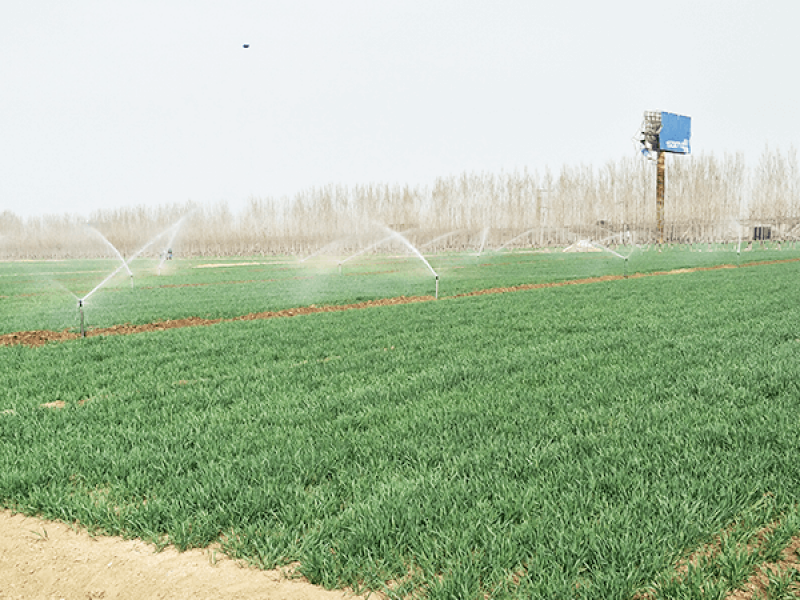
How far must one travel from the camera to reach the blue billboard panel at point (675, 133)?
201ft

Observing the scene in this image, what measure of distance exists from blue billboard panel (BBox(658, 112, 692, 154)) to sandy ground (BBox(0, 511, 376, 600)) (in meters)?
67.2

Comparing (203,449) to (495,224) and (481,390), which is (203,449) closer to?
(481,390)

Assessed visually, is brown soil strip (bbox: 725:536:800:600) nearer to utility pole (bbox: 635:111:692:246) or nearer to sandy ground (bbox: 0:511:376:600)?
sandy ground (bbox: 0:511:376:600)

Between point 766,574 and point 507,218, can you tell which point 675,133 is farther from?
point 766,574

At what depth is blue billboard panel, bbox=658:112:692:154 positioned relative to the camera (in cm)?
6122

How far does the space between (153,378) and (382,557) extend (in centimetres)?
495

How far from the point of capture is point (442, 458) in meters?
4.01

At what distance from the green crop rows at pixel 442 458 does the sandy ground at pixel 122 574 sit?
10 centimetres

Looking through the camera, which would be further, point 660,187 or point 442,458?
point 660,187

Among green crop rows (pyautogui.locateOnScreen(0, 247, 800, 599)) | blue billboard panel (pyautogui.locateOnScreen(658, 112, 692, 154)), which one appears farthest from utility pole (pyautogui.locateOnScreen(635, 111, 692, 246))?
green crop rows (pyautogui.locateOnScreen(0, 247, 800, 599))

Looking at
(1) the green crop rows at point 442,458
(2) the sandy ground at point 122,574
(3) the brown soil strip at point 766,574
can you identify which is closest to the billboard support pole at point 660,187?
(1) the green crop rows at point 442,458

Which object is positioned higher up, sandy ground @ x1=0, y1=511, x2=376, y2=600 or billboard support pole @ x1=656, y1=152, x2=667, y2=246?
billboard support pole @ x1=656, y1=152, x2=667, y2=246

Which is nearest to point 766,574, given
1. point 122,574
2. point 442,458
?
point 442,458

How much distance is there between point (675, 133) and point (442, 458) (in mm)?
67616
